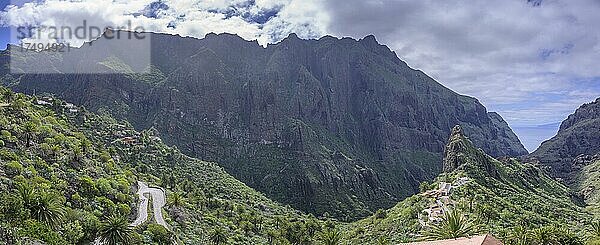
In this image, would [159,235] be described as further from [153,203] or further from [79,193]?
[153,203]

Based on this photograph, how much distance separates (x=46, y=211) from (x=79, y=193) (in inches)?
657

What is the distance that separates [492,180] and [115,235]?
344ft

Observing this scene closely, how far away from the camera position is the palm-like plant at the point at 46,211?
2095 inches

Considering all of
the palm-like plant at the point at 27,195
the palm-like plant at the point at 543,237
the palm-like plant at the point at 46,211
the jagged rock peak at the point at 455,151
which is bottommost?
the palm-like plant at the point at 543,237

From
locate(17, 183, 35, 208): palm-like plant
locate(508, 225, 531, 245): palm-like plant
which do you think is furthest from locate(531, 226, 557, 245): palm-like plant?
locate(17, 183, 35, 208): palm-like plant

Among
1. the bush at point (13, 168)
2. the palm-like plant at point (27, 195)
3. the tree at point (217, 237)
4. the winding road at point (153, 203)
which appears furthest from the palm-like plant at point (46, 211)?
the tree at point (217, 237)

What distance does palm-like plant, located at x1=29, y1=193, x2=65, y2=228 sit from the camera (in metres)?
53.2

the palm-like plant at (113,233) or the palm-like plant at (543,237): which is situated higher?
the palm-like plant at (113,233)

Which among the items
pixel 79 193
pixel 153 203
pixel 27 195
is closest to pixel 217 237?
pixel 153 203

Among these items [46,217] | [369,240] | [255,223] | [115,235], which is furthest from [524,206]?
[46,217]

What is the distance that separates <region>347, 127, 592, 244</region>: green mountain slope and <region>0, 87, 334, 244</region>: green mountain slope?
68.0ft

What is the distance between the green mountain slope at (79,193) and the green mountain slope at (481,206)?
20728mm

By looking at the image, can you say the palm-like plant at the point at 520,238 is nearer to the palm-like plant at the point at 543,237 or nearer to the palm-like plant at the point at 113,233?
the palm-like plant at the point at 543,237

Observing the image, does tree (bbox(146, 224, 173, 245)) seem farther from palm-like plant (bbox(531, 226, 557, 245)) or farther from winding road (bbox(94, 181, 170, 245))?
palm-like plant (bbox(531, 226, 557, 245))
